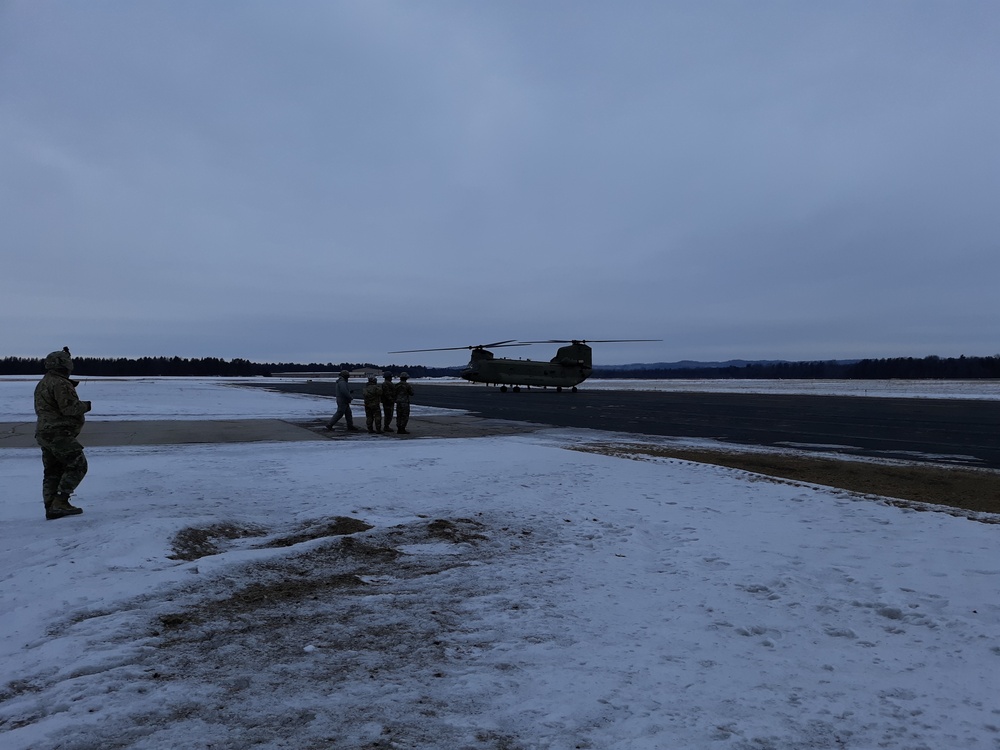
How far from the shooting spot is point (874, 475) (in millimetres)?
10555

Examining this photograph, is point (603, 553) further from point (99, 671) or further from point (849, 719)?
point (99, 671)

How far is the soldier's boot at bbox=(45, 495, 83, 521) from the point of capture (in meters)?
6.91

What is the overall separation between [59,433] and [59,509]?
0.87 metres

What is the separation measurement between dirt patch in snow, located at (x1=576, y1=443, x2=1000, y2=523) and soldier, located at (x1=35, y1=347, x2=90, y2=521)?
30.7 feet

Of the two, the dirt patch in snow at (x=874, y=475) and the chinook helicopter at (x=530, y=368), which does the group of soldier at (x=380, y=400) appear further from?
the chinook helicopter at (x=530, y=368)

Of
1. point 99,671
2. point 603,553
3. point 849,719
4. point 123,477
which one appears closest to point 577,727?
point 849,719

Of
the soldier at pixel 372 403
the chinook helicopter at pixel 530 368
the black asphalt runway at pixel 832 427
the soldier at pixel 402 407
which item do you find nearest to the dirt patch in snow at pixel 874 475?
the black asphalt runway at pixel 832 427

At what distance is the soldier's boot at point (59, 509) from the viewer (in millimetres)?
6910

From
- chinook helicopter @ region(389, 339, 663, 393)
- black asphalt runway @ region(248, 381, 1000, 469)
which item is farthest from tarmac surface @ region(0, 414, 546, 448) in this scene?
chinook helicopter @ region(389, 339, 663, 393)

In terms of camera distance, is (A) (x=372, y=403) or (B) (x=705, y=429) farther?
(B) (x=705, y=429)

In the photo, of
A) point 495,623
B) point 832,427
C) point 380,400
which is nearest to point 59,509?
point 495,623

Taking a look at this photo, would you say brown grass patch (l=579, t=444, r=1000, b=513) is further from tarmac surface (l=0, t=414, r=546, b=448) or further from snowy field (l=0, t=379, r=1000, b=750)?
tarmac surface (l=0, t=414, r=546, b=448)

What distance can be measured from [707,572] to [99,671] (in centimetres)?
465

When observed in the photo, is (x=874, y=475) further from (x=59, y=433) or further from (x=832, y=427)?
(x=59, y=433)
